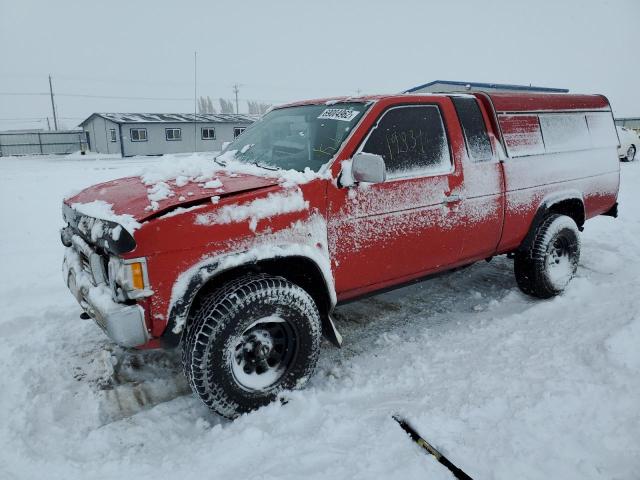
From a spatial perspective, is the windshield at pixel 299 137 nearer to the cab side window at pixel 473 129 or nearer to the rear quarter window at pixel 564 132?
the cab side window at pixel 473 129

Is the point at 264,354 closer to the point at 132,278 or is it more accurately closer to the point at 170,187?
the point at 132,278

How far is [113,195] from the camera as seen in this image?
116 inches

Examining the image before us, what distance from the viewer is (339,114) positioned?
10.9 ft

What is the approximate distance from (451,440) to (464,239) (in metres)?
1.68

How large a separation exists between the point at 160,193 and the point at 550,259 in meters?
3.73

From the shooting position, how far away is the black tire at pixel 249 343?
2.61 m

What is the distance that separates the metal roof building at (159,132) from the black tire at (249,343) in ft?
101

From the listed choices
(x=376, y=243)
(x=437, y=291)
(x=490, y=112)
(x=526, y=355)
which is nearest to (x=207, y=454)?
(x=376, y=243)

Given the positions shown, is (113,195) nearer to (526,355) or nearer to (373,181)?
(373,181)

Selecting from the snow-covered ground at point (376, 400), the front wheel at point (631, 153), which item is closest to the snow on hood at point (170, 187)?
the snow-covered ground at point (376, 400)

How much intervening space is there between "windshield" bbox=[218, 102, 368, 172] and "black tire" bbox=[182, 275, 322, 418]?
93cm

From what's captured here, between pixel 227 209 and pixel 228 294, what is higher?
pixel 227 209

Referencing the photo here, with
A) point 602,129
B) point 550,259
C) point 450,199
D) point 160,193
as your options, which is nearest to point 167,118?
point 602,129

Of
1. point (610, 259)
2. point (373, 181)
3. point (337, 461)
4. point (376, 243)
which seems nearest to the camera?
point (337, 461)
